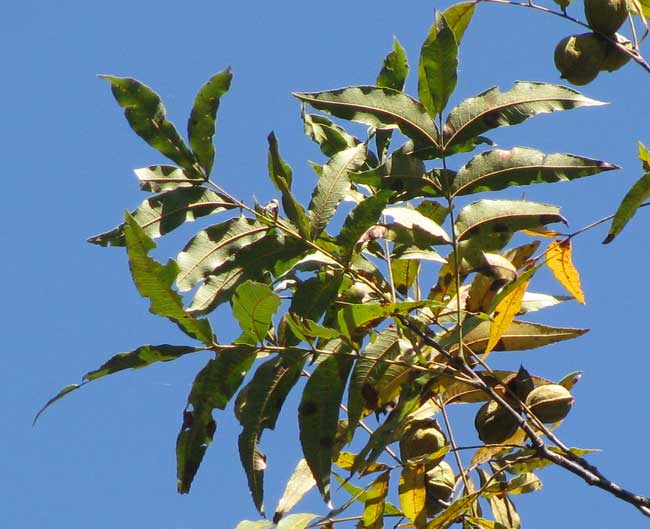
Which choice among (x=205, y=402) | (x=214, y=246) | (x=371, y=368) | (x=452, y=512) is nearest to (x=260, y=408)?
(x=205, y=402)

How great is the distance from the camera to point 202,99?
6.82ft

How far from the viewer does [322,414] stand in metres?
1.97

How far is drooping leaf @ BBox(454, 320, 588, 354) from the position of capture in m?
2.15

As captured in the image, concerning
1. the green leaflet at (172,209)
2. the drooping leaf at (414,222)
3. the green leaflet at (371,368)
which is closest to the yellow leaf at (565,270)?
the drooping leaf at (414,222)

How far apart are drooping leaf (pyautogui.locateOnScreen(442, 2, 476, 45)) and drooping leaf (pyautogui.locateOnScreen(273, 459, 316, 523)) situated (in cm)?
111

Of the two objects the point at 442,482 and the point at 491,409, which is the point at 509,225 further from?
the point at 442,482

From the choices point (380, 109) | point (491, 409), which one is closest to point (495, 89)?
point (380, 109)

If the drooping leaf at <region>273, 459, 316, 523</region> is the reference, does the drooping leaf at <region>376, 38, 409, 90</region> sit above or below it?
above

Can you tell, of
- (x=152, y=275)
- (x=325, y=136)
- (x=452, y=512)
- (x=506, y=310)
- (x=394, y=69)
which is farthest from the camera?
(x=325, y=136)

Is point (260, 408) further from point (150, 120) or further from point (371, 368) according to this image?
point (150, 120)

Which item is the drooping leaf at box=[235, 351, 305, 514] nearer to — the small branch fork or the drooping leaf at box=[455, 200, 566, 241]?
the small branch fork

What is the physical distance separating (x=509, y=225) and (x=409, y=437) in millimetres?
598

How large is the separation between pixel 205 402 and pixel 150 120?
25.0 inches

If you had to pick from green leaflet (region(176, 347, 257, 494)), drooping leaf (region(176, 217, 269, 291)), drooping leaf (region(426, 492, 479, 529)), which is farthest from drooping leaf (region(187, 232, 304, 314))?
drooping leaf (region(426, 492, 479, 529))
